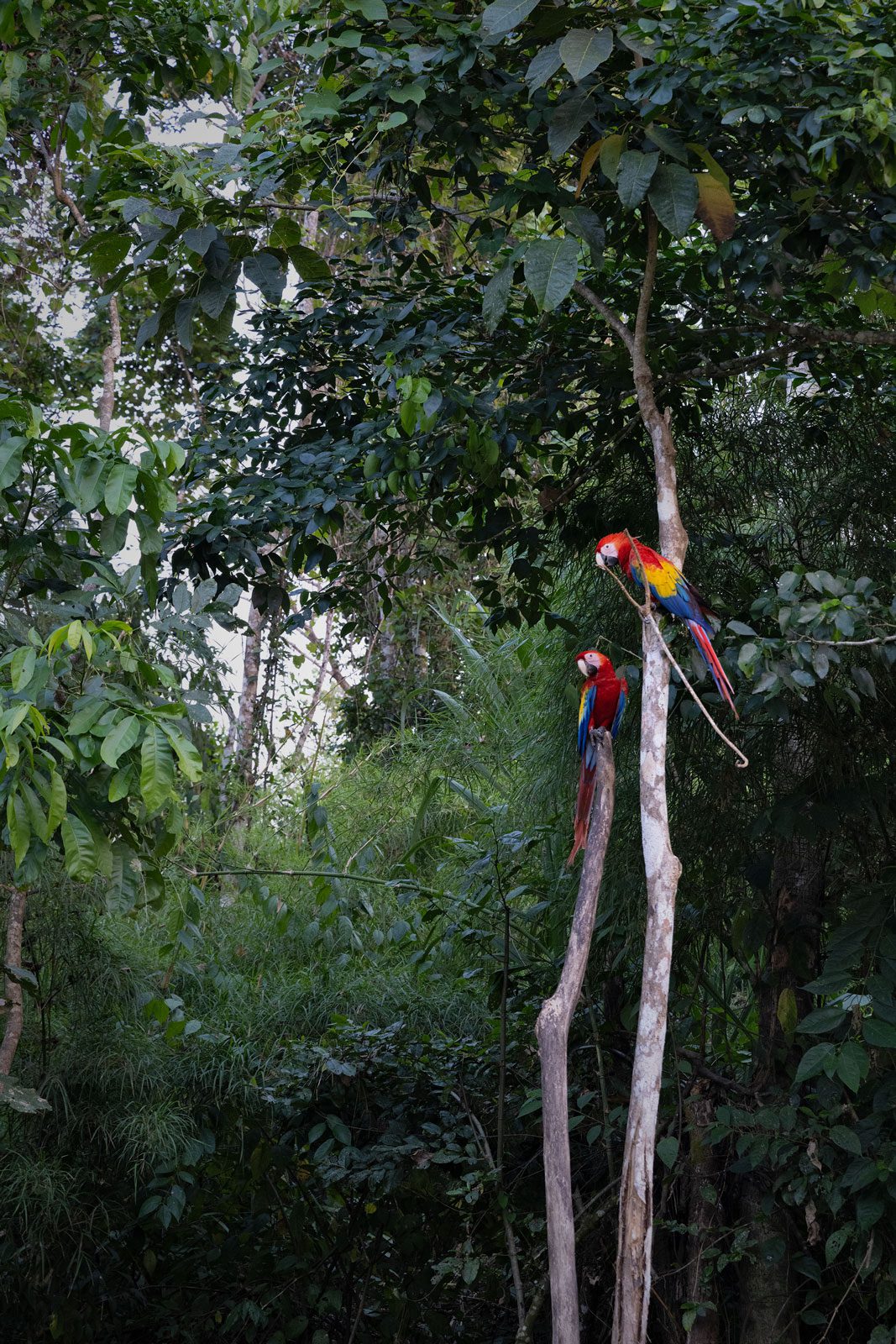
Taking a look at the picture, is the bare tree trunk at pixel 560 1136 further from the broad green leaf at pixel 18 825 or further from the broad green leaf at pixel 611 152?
the broad green leaf at pixel 611 152

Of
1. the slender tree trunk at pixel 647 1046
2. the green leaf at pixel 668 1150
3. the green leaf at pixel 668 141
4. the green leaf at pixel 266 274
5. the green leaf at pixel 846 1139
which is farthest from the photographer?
the green leaf at pixel 668 1150

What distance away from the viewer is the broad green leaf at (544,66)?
179 centimetres

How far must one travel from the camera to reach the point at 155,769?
1673mm

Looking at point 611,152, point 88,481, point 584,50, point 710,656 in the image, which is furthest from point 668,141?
point 88,481

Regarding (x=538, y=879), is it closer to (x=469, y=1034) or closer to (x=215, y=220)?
(x=469, y=1034)

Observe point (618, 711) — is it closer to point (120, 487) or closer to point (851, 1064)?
point (851, 1064)

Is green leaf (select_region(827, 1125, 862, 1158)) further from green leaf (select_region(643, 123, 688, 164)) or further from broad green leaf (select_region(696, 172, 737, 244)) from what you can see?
green leaf (select_region(643, 123, 688, 164))

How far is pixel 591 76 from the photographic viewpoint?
6.82ft

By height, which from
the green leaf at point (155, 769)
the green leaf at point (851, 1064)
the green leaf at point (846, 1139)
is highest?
the green leaf at point (155, 769)

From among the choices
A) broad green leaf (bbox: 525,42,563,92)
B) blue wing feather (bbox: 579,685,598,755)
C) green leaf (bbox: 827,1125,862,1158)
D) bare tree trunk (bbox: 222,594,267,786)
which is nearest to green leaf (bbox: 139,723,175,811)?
blue wing feather (bbox: 579,685,598,755)

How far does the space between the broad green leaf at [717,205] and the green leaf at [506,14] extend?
0.38 m

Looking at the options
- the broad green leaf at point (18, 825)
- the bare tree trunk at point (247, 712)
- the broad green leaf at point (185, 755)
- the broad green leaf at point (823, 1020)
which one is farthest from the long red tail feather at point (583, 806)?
the bare tree trunk at point (247, 712)

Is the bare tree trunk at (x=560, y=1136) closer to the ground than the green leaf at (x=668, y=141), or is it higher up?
closer to the ground

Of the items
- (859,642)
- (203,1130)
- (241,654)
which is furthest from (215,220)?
(241,654)
